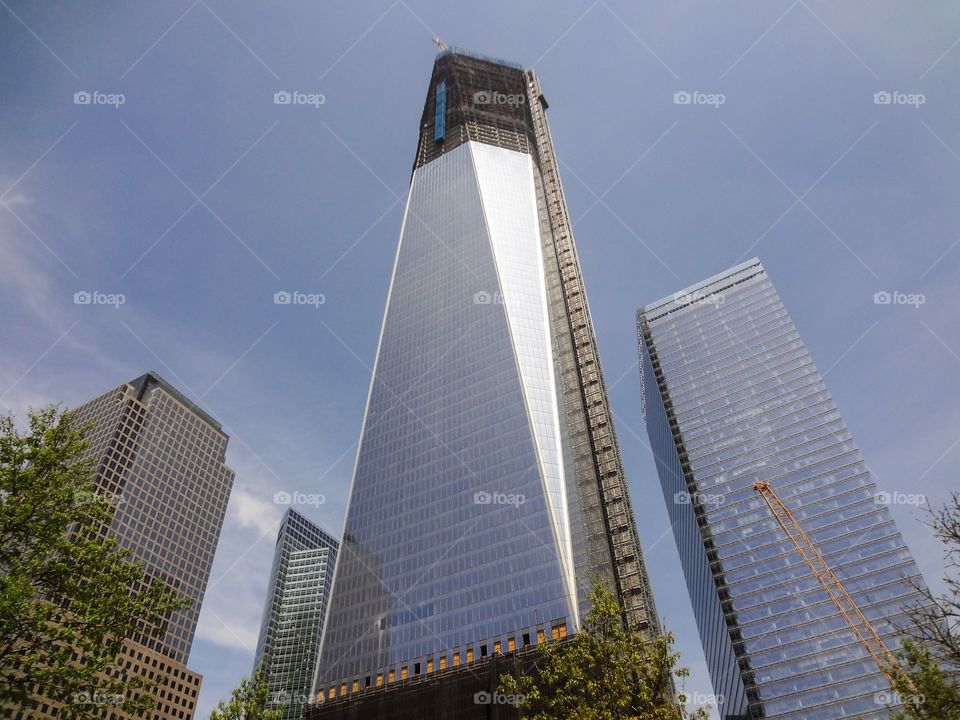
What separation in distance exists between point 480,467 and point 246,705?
275 ft

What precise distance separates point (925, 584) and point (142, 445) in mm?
193898

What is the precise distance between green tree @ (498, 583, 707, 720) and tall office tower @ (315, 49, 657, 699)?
63688 mm

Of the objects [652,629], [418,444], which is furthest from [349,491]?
[652,629]

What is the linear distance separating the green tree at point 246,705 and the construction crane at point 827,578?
362 feet

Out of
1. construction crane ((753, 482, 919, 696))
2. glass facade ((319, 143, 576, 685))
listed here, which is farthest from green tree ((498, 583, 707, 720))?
construction crane ((753, 482, 919, 696))

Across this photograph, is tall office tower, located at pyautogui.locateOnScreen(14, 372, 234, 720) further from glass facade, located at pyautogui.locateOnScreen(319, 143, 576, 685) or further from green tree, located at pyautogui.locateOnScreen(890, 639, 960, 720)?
green tree, located at pyautogui.locateOnScreen(890, 639, 960, 720)

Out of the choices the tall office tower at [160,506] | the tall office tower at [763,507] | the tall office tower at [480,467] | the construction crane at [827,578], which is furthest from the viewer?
the tall office tower at [160,506]

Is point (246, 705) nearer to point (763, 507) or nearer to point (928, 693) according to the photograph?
point (928, 693)

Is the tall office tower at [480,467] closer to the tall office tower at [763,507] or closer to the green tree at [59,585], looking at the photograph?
the tall office tower at [763,507]

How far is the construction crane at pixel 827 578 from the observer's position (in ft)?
384

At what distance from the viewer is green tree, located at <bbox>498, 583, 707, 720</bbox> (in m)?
26.8

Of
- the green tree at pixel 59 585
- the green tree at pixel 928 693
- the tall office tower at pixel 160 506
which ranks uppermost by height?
the tall office tower at pixel 160 506

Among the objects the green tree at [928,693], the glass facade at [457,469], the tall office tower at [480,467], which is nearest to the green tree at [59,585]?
the green tree at [928,693]

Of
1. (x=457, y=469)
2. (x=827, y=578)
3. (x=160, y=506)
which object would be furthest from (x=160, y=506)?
(x=827, y=578)
